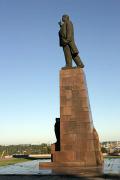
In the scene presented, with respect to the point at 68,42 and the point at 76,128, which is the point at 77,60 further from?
the point at 76,128

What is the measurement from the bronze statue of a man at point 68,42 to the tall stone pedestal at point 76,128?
0.79 meters

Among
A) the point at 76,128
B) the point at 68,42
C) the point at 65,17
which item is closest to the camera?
the point at 76,128

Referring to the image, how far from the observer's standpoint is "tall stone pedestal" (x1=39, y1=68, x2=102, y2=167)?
1427cm

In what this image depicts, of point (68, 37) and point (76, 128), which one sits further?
point (68, 37)

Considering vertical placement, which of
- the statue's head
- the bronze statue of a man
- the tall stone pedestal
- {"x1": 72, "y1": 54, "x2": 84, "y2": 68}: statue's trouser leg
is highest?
the statue's head

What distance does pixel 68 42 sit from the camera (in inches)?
633

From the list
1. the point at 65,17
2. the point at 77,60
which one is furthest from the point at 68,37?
the point at 77,60

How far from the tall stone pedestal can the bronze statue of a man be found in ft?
2.59

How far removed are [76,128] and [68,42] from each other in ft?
13.1

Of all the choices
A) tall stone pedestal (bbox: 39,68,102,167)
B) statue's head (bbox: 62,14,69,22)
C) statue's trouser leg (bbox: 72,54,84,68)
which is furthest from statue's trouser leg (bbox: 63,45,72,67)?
statue's head (bbox: 62,14,69,22)

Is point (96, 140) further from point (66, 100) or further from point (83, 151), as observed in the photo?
point (66, 100)

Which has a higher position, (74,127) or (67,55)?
(67,55)

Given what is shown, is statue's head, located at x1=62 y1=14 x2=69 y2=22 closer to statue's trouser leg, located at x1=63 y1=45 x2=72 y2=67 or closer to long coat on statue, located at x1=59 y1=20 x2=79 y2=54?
long coat on statue, located at x1=59 y1=20 x2=79 y2=54

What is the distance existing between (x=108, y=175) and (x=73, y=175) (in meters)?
1.06
